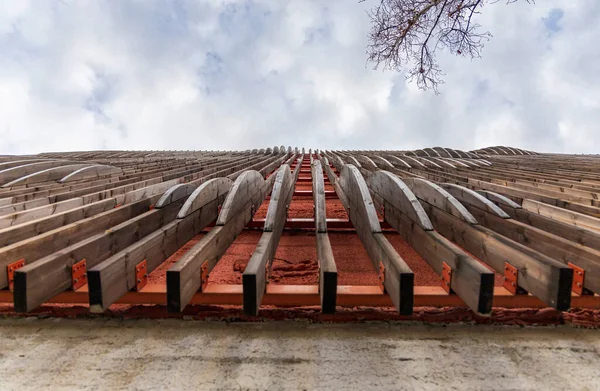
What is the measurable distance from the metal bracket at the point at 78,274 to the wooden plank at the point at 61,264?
23mm

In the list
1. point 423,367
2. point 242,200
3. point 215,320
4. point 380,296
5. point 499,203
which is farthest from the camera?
point 242,200

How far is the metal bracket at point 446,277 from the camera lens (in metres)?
2.05

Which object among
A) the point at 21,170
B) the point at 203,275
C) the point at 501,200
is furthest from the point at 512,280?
the point at 21,170

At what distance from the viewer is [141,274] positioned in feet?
7.00

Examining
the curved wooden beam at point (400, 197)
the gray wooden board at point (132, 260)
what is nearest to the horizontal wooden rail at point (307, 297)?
the gray wooden board at point (132, 260)

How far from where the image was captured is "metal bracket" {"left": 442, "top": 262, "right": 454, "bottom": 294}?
2.05 m

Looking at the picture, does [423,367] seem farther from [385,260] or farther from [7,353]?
[7,353]

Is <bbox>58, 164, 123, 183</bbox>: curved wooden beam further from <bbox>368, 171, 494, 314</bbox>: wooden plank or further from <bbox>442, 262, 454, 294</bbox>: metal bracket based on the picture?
<bbox>442, 262, 454, 294</bbox>: metal bracket

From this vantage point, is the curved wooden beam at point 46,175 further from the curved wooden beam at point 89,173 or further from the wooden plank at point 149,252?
the wooden plank at point 149,252

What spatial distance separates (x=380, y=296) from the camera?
211 centimetres

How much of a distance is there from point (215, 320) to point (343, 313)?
43.0 inches

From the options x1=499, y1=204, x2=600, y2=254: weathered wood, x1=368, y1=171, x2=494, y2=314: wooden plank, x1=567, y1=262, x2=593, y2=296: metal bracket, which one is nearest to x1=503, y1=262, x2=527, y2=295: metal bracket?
x1=368, y1=171, x2=494, y2=314: wooden plank

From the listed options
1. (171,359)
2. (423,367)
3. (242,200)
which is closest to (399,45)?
(242,200)

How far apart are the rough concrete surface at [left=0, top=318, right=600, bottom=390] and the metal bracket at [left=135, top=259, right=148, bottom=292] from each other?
1.38 ft
